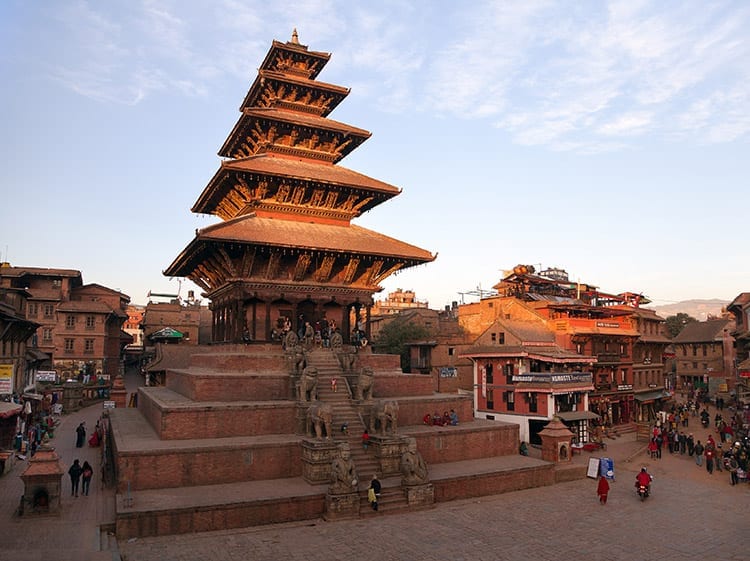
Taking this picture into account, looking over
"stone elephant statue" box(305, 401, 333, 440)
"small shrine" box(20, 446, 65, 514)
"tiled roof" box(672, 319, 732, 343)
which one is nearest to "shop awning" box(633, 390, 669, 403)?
"tiled roof" box(672, 319, 732, 343)

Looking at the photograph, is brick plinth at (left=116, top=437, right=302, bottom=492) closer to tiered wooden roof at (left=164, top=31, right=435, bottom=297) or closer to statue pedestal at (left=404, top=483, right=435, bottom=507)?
statue pedestal at (left=404, top=483, right=435, bottom=507)

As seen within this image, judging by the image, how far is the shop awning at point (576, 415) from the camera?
120 ft

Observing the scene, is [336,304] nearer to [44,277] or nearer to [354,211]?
[354,211]

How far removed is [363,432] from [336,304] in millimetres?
8558

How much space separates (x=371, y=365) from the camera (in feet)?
85.7

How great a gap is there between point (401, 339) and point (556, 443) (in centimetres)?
3256

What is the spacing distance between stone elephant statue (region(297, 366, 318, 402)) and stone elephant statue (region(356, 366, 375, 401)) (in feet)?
5.26

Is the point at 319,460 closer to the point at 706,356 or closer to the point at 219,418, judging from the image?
the point at 219,418

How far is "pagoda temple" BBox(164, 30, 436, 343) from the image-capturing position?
25.3 metres

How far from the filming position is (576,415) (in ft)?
123

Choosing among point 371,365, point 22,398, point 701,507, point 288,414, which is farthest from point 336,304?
point 22,398

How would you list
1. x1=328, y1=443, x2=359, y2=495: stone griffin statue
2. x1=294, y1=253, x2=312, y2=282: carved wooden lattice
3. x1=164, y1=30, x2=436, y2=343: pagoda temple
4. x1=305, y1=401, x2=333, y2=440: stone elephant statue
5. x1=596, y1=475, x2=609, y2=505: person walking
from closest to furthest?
x1=328, y1=443, x2=359, y2=495: stone griffin statue, x1=305, y1=401, x2=333, y2=440: stone elephant statue, x1=596, y1=475, x2=609, y2=505: person walking, x1=164, y1=30, x2=436, y2=343: pagoda temple, x1=294, y1=253, x2=312, y2=282: carved wooden lattice

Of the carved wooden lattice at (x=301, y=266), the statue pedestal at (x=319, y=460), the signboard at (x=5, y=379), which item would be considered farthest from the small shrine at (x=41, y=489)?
the carved wooden lattice at (x=301, y=266)

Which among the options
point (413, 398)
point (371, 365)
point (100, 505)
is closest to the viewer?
point (100, 505)
